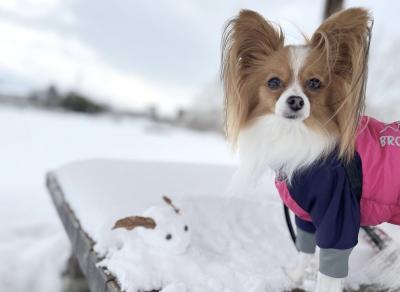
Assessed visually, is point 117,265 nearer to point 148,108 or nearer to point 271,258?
point 271,258

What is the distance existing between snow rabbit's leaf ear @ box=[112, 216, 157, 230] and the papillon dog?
436mm

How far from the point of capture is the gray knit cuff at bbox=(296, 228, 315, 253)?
1.50 m

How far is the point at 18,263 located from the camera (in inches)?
94.6

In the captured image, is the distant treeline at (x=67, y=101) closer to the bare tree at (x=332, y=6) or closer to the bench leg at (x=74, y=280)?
the bare tree at (x=332, y=6)

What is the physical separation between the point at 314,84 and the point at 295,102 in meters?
0.12

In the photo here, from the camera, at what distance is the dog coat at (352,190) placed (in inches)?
47.9

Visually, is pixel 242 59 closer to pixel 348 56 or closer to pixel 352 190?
pixel 348 56

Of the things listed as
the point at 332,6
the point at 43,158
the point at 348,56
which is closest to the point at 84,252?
the point at 348,56

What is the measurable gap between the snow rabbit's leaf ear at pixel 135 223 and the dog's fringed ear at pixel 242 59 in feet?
1.47

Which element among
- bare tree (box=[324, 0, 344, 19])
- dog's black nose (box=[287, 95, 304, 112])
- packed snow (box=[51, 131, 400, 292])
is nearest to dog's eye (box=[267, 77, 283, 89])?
dog's black nose (box=[287, 95, 304, 112])

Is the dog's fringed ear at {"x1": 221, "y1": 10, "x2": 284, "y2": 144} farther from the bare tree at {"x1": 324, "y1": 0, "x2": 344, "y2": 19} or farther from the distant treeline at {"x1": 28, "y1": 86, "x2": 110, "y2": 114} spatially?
the distant treeline at {"x1": 28, "y1": 86, "x2": 110, "y2": 114}

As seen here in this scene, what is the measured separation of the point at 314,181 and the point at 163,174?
1355mm

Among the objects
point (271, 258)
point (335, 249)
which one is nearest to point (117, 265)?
point (271, 258)

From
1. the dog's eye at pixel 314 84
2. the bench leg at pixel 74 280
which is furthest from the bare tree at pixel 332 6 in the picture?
the bench leg at pixel 74 280
